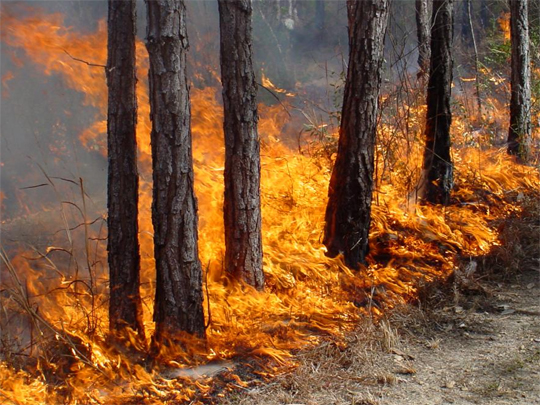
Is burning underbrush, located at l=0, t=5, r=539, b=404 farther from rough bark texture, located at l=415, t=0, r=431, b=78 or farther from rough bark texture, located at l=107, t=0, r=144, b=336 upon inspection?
rough bark texture, located at l=415, t=0, r=431, b=78

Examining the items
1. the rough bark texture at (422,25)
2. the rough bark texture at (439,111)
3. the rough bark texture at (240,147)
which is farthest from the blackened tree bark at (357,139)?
the rough bark texture at (422,25)

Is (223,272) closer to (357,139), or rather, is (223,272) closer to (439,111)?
(357,139)

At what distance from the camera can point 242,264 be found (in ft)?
19.9

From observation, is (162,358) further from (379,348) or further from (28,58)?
(28,58)

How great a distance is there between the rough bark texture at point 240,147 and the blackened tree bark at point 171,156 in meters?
1.04

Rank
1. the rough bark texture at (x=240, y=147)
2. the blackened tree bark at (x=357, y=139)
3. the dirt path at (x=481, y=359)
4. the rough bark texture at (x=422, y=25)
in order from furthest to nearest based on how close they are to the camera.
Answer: the rough bark texture at (x=422, y=25)
the blackened tree bark at (x=357, y=139)
the rough bark texture at (x=240, y=147)
the dirt path at (x=481, y=359)

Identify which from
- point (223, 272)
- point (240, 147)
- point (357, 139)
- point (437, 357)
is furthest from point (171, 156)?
point (437, 357)

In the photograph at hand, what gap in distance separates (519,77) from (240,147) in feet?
23.5

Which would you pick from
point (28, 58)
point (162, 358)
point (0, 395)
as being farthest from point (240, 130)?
point (28, 58)

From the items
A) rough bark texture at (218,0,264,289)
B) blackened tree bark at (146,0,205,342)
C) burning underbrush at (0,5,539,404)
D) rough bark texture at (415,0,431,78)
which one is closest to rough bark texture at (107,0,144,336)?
burning underbrush at (0,5,539,404)

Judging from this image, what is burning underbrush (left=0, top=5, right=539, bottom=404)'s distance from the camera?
470 cm

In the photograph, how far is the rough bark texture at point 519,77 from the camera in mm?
10961

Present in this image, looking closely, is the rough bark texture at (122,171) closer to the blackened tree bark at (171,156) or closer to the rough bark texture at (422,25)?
the blackened tree bark at (171,156)

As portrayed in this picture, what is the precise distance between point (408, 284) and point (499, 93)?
40.8ft
